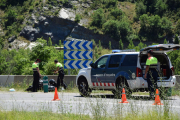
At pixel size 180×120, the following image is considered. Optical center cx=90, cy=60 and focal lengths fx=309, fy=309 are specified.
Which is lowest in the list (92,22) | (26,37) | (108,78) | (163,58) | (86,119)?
(86,119)

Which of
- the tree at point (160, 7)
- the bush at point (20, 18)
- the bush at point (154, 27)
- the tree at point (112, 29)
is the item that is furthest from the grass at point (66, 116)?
the tree at point (160, 7)

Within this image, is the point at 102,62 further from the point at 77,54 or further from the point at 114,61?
the point at 77,54

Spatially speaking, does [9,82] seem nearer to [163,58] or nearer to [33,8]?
[163,58]

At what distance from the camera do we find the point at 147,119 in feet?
20.1

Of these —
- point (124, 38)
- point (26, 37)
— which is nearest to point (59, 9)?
point (26, 37)

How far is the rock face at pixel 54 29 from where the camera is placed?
167250 mm

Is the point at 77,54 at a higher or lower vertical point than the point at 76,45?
lower

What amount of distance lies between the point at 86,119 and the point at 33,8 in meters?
182

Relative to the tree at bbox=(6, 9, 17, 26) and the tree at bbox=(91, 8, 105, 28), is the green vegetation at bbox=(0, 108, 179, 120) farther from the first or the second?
the tree at bbox=(6, 9, 17, 26)

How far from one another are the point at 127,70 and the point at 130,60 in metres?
0.44

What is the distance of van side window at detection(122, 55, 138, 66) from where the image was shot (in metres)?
11.9

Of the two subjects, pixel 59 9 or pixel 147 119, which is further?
pixel 59 9

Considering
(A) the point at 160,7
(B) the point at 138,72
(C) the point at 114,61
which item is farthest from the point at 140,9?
(B) the point at 138,72

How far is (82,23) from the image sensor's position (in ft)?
595
